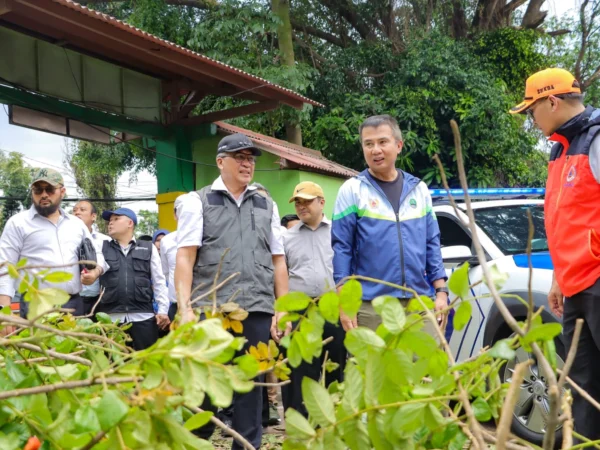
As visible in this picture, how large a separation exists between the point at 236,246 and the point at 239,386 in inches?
116

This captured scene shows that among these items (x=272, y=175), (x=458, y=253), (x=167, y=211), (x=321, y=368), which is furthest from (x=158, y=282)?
(x=272, y=175)

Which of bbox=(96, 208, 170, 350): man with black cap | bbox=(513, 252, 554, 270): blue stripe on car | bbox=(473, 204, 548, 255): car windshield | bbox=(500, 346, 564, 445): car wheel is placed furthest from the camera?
bbox=(96, 208, 170, 350): man with black cap

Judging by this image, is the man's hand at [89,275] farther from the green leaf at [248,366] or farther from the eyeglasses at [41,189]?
the green leaf at [248,366]

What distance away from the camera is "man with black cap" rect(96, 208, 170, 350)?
605cm

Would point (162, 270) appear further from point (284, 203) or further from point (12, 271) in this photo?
point (284, 203)

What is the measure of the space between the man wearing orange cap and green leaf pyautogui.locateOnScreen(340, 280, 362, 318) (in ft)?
6.85

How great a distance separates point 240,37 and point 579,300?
12924 mm

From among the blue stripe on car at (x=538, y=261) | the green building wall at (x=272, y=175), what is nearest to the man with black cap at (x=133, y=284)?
the blue stripe on car at (x=538, y=261)

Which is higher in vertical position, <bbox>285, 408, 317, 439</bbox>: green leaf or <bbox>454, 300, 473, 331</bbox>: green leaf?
<bbox>454, 300, 473, 331</bbox>: green leaf

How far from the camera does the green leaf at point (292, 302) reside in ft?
4.58

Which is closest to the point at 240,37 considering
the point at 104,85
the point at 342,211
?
the point at 104,85

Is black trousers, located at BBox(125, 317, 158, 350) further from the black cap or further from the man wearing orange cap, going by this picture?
the man wearing orange cap

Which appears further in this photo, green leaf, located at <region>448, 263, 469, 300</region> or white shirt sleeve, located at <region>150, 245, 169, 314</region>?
white shirt sleeve, located at <region>150, 245, 169, 314</region>

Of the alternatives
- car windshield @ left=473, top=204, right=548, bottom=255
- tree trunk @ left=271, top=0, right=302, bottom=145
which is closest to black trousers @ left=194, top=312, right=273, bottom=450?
car windshield @ left=473, top=204, right=548, bottom=255
